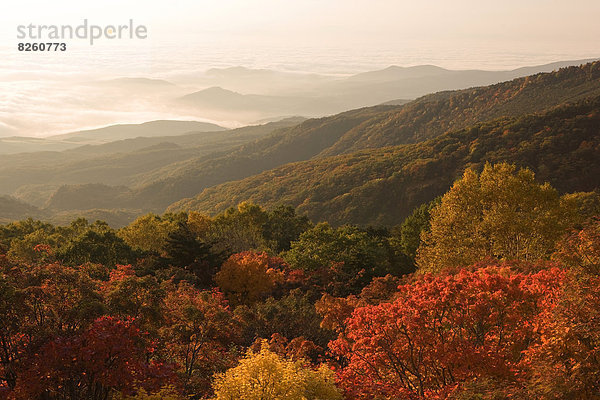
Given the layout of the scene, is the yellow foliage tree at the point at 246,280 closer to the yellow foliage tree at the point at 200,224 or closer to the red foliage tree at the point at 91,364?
the red foliage tree at the point at 91,364

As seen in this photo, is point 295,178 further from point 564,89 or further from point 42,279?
point 42,279

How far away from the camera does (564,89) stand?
185250mm

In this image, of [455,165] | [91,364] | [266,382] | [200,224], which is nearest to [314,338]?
[266,382]

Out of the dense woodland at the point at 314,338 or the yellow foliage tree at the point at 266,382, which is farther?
the yellow foliage tree at the point at 266,382

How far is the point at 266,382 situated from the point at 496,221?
1148 inches

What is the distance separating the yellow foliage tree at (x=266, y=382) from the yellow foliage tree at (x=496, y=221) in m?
25.4

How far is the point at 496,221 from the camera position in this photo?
3919 centimetres

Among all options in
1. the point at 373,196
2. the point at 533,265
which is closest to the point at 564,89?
the point at 373,196

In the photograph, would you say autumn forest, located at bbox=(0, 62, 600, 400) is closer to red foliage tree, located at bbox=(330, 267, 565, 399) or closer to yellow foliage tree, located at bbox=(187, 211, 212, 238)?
red foliage tree, located at bbox=(330, 267, 565, 399)

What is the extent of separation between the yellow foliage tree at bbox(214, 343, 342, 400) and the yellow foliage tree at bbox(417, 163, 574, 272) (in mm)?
25393

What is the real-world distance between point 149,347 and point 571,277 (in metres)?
15.3

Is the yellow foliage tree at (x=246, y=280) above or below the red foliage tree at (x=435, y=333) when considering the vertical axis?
below

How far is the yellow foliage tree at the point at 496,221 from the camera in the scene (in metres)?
39.2

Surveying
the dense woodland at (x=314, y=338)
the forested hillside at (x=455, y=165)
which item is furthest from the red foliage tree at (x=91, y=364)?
the forested hillside at (x=455, y=165)
